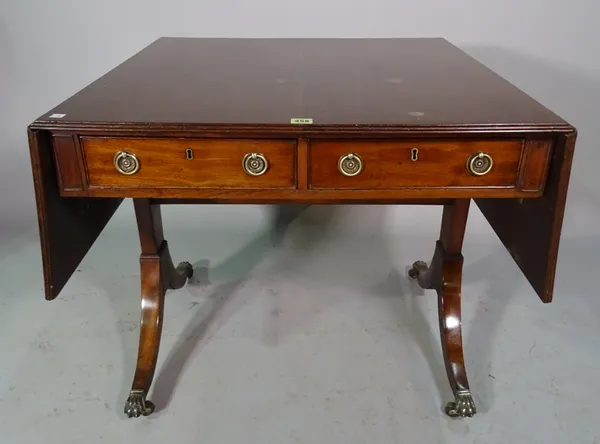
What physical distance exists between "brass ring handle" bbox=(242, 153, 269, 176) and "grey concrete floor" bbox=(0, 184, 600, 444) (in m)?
0.69

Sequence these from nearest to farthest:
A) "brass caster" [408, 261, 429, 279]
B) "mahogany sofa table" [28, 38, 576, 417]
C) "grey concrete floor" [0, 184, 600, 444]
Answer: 1. "mahogany sofa table" [28, 38, 576, 417]
2. "grey concrete floor" [0, 184, 600, 444]
3. "brass caster" [408, 261, 429, 279]

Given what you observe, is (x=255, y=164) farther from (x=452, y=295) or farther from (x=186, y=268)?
(x=186, y=268)

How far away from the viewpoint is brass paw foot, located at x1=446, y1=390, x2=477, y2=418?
1.46 m

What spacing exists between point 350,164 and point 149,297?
0.77 metres

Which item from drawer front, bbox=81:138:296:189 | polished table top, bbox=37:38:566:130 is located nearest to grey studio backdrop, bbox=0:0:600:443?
polished table top, bbox=37:38:566:130

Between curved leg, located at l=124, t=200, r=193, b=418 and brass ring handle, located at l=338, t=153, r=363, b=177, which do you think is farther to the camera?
curved leg, located at l=124, t=200, r=193, b=418

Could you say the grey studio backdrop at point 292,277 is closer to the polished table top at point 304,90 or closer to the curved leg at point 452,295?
→ the curved leg at point 452,295

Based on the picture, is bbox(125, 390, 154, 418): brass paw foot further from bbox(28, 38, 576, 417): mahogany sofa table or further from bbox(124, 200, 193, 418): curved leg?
bbox(28, 38, 576, 417): mahogany sofa table

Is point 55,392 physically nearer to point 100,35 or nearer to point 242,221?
point 242,221

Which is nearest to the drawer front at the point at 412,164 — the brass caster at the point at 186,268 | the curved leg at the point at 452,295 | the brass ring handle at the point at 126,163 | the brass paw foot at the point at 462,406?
the brass ring handle at the point at 126,163

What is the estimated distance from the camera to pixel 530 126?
3.50 feet

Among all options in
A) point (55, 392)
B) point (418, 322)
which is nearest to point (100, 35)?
point (55, 392)

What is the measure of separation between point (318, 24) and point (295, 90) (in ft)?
3.09

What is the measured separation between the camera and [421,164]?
43.9 inches
